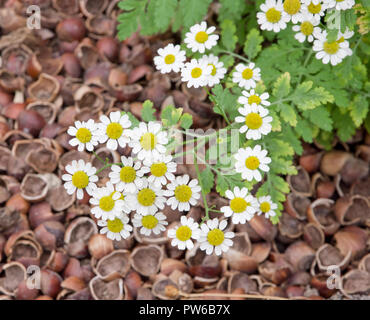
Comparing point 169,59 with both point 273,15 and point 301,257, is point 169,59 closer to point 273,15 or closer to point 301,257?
point 273,15

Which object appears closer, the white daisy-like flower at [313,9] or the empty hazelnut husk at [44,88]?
the white daisy-like flower at [313,9]

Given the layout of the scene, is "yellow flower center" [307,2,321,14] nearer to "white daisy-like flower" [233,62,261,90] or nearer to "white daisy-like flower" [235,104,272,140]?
"white daisy-like flower" [233,62,261,90]

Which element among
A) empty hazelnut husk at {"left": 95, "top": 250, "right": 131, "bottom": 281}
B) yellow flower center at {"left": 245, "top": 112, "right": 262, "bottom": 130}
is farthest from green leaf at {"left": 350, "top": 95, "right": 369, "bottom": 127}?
empty hazelnut husk at {"left": 95, "top": 250, "right": 131, "bottom": 281}

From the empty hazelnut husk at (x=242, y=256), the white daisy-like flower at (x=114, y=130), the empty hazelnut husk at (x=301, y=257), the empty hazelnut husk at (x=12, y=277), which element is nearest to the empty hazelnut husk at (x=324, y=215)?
the empty hazelnut husk at (x=301, y=257)

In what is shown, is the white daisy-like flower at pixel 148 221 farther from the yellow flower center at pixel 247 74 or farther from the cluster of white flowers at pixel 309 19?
the cluster of white flowers at pixel 309 19
